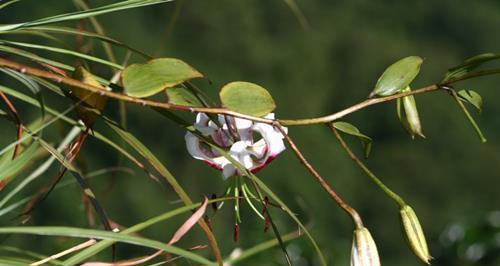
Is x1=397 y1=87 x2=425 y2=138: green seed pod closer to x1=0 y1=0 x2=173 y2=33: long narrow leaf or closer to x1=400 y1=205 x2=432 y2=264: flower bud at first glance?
x1=400 y1=205 x2=432 y2=264: flower bud

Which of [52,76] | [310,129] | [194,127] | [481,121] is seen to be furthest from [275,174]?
[52,76]

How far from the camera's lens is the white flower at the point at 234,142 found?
725 mm

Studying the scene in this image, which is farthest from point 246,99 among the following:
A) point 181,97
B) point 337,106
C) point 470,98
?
point 337,106

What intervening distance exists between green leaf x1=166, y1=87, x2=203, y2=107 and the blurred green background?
1424mm

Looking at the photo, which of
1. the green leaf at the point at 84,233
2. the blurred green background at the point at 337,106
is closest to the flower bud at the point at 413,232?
the green leaf at the point at 84,233

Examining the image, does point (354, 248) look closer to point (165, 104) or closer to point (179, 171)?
point (165, 104)

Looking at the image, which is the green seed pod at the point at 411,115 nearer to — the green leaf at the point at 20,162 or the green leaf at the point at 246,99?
the green leaf at the point at 246,99

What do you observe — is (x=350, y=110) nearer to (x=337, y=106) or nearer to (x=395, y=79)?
(x=395, y=79)

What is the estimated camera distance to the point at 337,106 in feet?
7.61

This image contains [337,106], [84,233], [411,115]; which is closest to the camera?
[84,233]

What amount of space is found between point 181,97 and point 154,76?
0.08ft

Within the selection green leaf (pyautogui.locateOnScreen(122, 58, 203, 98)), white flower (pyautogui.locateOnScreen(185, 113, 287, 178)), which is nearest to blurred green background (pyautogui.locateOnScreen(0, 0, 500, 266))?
white flower (pyautogui.locateOnScreen(185, 113, 287, 178))

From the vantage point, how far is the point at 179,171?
7.20 ft

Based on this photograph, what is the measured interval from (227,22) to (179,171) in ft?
1.09
